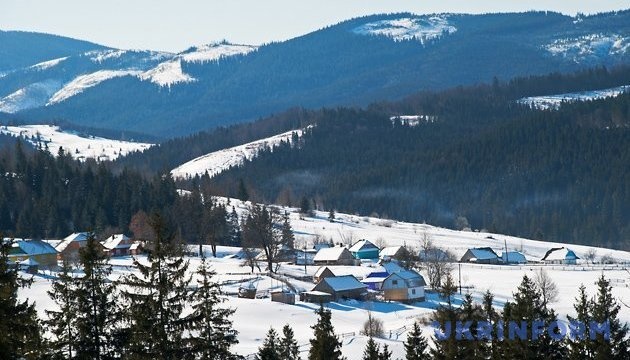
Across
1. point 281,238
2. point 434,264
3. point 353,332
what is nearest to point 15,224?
point 281,238

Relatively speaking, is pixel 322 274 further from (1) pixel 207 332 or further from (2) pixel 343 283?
(1) pixel 207 332

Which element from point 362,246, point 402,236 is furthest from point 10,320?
point 402,236

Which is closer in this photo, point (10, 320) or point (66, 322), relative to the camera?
point (10, 320)

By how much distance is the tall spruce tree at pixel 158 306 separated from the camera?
64.8ft

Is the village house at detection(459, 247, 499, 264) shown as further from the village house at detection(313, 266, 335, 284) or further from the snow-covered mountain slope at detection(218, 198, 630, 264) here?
the village house at detection(313, 266, 335, 284)

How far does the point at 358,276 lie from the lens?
3600 inches

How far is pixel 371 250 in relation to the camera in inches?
4518

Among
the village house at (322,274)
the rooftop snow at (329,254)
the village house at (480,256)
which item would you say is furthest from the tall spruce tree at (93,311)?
the village house at (480,256)

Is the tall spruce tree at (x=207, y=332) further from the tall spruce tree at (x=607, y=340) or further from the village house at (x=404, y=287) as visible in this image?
the village house at (x=404, y=287)

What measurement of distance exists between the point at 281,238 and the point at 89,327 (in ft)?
306

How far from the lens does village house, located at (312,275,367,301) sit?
76.2 metres

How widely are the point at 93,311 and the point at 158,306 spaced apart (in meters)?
2.74

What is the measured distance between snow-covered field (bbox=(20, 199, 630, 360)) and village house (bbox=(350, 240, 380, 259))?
6573 mm

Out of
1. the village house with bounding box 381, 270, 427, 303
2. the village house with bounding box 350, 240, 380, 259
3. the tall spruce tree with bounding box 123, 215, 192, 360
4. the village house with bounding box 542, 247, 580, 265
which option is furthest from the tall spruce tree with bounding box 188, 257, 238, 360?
the village house with bounding box 542, 247, 580, 265
